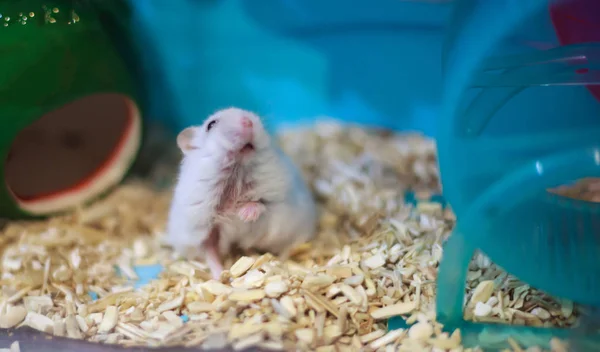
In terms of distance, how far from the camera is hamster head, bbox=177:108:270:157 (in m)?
1.69

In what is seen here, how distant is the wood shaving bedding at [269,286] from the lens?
1.51 meters

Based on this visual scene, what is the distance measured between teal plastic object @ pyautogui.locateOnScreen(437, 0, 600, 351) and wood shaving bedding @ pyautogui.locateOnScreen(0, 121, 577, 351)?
0.42ft

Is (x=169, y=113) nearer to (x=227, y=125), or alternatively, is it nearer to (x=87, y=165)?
(x=87, y=165)

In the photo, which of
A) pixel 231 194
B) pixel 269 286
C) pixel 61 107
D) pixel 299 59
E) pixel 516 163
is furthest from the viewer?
pixel 299 59

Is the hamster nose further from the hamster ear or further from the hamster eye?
the hamster ear

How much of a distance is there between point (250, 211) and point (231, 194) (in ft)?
0.34

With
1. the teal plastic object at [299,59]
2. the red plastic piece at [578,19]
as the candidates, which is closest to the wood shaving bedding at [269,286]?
the red plastic piece at [578,19]

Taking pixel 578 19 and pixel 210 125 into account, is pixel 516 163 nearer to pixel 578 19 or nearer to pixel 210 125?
pixel 578 19

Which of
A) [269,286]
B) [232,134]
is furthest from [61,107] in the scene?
[269,286]

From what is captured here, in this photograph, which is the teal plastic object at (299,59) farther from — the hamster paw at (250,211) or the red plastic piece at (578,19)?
the hamster paw at (250,211)

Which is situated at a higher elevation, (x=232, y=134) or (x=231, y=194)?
(x=232, y=134)

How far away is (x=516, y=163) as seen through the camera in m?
1.73

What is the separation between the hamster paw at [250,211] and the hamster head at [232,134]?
20 centimetres

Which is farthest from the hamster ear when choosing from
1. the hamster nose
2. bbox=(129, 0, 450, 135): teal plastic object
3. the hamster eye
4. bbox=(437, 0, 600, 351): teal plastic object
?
bbox=(129, 0, 450, 135): teal plastic object
